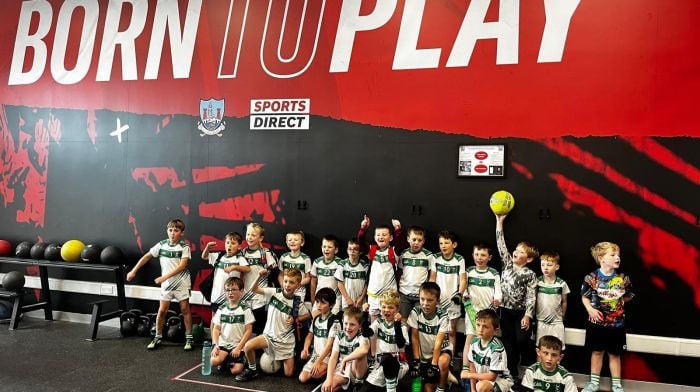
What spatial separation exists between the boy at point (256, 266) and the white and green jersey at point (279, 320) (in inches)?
16.9

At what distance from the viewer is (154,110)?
6.51m

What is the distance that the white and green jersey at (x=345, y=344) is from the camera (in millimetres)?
4395

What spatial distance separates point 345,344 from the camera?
14.5ft

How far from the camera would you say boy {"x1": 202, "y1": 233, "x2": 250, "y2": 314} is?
18.0ft

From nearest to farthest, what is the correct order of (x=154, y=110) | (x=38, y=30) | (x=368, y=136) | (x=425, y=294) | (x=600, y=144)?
1. (x=425, y=294)
2. (x=600, y=144)
3. (x=368, y=136)
4. (x=154, y=110)
5. (x=38, y=30)

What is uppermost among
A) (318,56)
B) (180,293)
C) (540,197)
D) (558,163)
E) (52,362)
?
(318,56)

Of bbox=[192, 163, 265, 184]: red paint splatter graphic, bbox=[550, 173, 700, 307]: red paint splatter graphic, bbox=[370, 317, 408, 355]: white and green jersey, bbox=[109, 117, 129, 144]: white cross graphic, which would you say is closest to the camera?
bbox=[370, 317, 408, 355]: white and green jersey

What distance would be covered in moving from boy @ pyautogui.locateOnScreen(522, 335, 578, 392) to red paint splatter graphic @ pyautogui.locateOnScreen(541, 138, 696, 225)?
6.12 feet

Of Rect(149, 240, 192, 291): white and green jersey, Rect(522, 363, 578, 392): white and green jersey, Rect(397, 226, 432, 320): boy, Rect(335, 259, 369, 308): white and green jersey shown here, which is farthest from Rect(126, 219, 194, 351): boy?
Rect(522, 363, 578, 392): white and green jersey

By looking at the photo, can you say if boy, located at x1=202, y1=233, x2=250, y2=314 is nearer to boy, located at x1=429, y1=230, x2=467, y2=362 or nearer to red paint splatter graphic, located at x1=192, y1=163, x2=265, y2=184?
red paint splatter graphic, located at x1=192, y1=163, x2=265, y2=184

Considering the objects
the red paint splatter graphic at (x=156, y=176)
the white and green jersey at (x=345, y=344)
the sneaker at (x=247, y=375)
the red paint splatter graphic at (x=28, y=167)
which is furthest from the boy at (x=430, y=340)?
the red paint splatter graphic at (x=28, y=167)

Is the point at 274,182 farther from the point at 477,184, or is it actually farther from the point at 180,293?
the point at 477,184

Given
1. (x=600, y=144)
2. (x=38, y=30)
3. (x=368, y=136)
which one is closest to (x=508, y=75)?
(x=600, y=144)

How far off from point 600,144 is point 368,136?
238cm
